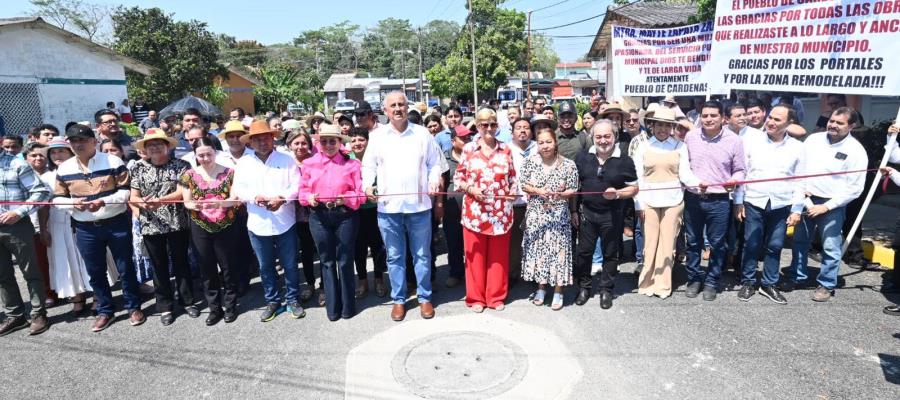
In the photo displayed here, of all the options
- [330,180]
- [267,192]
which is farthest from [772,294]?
[267,192]

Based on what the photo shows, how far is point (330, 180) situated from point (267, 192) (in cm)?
58

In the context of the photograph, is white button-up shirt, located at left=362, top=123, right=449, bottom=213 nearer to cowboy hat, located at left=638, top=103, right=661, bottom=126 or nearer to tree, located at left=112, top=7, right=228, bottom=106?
cowboy hat, located at left=638, top=103, right=661, bottom=126

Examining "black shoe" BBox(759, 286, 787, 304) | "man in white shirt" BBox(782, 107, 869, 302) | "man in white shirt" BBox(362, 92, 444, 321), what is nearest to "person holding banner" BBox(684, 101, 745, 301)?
"black shoe" BBox(759, 286, 787, 304)

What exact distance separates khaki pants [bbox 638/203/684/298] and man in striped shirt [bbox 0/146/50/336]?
5566mm

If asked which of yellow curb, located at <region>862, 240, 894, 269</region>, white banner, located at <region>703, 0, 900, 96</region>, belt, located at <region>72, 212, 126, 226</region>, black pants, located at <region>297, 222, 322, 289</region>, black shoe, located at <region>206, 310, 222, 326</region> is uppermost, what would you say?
white banner, located at <region>703, 0, 900, 96</region>

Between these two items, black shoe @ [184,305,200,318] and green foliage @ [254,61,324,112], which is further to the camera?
green foliage @ [254,61,324,112]

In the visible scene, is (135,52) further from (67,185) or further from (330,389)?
(330,389)

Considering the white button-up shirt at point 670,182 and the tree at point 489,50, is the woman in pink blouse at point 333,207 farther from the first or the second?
the tree at point 489,50

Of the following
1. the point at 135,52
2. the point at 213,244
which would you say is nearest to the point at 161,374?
the point at 213,244

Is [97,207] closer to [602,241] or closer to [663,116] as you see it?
[602,241]

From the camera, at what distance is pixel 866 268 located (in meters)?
5.33

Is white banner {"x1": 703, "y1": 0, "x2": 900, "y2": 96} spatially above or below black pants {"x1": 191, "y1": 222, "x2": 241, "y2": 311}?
above

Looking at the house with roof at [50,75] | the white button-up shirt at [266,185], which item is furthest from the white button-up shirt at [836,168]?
the house with roof at [50,75]

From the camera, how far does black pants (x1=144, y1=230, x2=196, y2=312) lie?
4645mm
